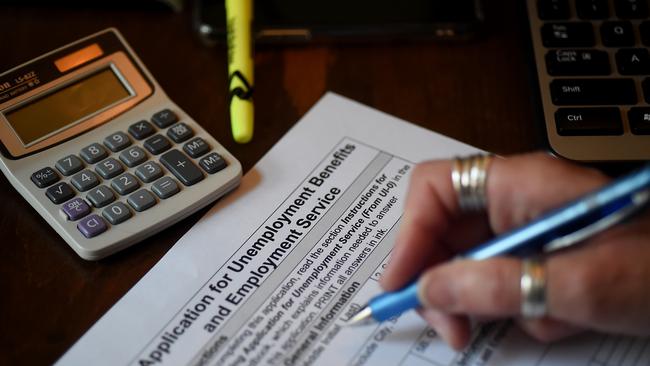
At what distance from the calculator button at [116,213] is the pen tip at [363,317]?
0.15 meters

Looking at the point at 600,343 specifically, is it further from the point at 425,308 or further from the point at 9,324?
the point at 9,324

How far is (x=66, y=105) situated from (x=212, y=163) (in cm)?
11

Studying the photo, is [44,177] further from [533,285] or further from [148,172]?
[533,285]

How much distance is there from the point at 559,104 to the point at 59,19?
38 cm

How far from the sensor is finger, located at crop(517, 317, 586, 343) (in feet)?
1.21

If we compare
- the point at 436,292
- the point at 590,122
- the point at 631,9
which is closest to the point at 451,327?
the point at 436,292

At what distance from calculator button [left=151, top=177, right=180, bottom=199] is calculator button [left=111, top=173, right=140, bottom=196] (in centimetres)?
1

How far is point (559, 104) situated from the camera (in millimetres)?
486

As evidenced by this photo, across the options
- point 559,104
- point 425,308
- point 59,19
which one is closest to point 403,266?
point 425,308

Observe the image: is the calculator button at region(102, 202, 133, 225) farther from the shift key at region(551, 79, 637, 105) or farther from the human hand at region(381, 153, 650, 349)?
the shift key at region(551, 79, 637, 105)

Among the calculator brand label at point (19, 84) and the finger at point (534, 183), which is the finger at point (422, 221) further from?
the calculator brand label at point (19, 84)

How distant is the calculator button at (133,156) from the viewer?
0.47 m

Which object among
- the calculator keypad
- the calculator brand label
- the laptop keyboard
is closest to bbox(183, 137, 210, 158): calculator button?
the calculator keypad

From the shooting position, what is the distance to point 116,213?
439 mm
